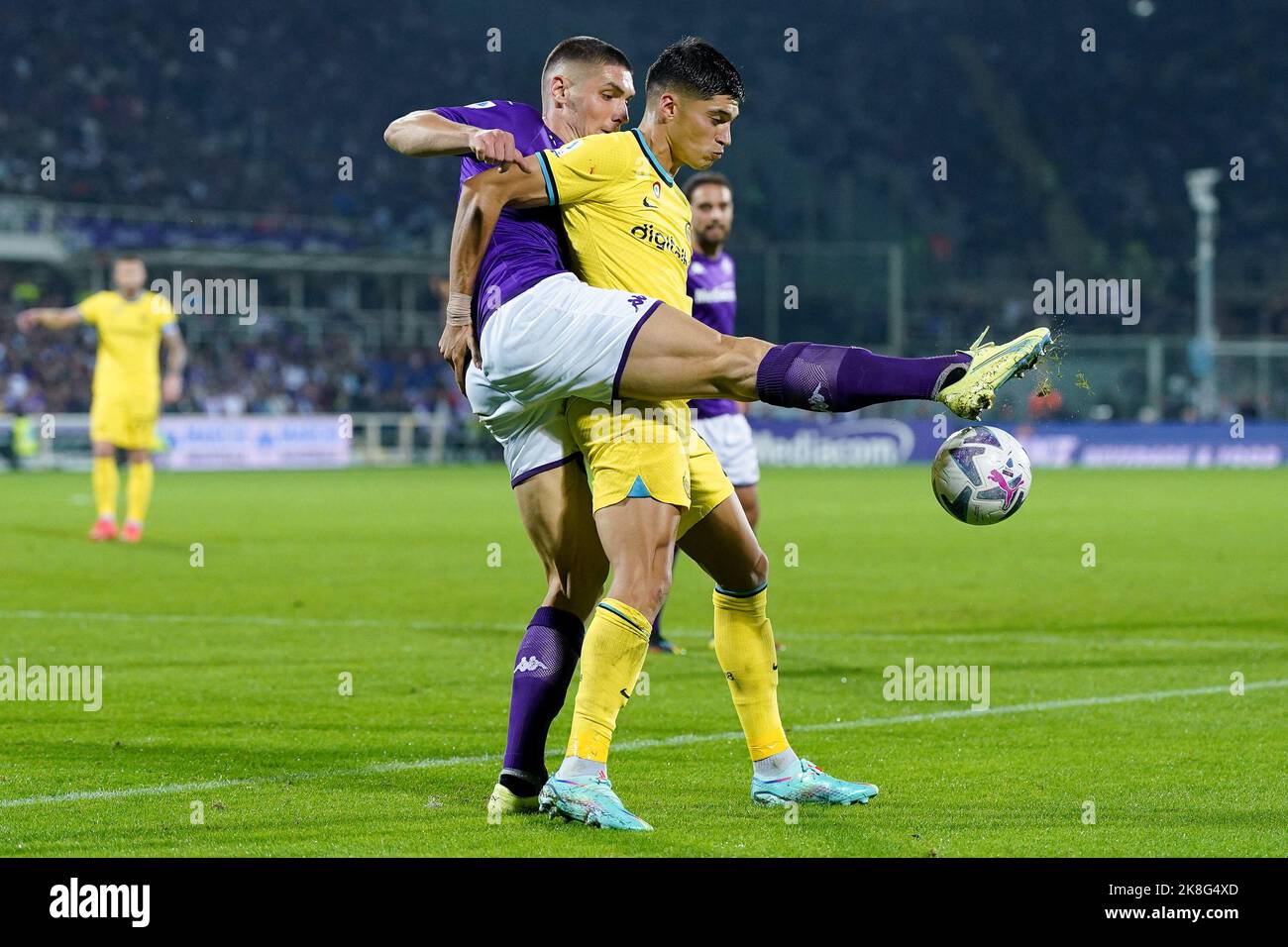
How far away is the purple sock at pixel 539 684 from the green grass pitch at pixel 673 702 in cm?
22

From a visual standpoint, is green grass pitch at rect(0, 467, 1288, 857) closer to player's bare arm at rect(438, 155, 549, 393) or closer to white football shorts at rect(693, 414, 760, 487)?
white football shorts at rect(693, 414, 760, 487)

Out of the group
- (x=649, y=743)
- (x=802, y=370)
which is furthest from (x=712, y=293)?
(x=802, y=370)

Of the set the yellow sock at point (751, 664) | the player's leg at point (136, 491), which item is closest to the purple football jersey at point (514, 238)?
the yellow sock at point (751, 664)

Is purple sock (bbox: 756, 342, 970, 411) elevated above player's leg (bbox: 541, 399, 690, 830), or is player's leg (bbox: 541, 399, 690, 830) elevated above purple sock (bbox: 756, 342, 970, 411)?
purple sock (bbox: 756, 342, 970, 411)

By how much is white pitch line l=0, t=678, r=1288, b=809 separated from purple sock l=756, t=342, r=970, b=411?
1820mm

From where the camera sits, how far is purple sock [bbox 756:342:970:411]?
4222mm

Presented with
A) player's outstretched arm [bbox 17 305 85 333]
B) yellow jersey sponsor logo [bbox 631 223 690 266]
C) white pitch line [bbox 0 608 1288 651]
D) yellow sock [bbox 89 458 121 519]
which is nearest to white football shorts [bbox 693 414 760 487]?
white pitch line [bbox 0 608 1288 651]

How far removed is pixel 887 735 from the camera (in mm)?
6027

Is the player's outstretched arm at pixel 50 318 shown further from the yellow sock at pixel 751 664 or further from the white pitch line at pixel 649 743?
the yellow sock at pixel 751 664

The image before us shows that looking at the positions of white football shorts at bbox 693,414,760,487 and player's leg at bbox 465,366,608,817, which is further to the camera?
white football shorts at bbox 693,414,760,487

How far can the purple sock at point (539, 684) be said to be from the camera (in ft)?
15.5

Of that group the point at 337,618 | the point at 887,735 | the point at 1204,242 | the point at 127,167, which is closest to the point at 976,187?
the point at 1204,242

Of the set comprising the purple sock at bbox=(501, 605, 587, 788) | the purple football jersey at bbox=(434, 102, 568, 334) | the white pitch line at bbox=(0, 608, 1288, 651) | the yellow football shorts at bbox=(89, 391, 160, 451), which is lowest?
the white pitch line at bbox=(0, 608, 1288, 651)

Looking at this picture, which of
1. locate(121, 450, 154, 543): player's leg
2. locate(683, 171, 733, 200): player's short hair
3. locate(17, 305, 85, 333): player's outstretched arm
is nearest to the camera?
locate(683, 171, 733, 200): player's short hair
